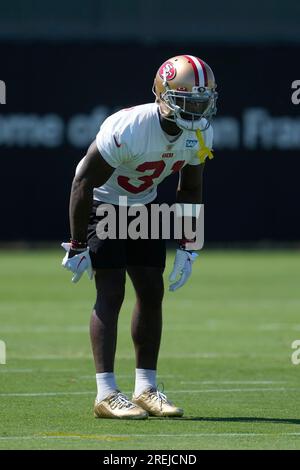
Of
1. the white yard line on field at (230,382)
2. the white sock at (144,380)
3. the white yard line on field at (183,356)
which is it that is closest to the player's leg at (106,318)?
the white sock at (144,380)

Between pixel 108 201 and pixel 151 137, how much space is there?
522 mm

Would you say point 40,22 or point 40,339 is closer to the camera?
point 40,339

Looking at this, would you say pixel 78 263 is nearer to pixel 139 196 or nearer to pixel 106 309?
pixel 106 309

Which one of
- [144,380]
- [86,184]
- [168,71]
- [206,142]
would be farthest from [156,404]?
[168,71]

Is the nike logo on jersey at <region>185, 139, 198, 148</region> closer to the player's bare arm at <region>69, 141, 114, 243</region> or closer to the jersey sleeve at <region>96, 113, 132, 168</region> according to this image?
the jersey sleeve at <region>96, 113, 132, 168</region>

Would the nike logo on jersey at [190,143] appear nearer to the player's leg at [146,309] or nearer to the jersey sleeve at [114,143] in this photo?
the jersey sleeve at [114,143]

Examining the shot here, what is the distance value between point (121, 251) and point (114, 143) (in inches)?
27.5

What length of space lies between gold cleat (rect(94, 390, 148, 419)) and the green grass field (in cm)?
7

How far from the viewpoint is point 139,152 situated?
7805 mm

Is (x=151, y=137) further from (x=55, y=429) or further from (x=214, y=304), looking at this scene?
(x=214, y=304)

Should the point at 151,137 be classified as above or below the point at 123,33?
below

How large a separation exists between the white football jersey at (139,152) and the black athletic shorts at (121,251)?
0.12m

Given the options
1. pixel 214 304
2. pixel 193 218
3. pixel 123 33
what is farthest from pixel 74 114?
pixel 193 218

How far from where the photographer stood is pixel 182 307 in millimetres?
14859
